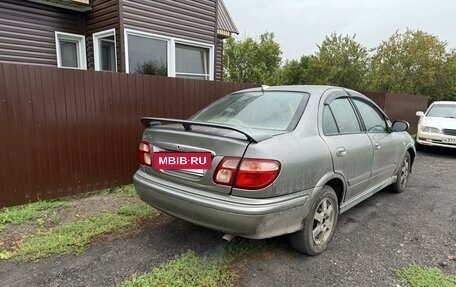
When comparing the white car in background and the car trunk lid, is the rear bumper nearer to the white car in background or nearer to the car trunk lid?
the car trunk lid

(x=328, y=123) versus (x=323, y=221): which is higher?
(x=328, y=123)

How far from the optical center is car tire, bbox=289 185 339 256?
2803 millimetres

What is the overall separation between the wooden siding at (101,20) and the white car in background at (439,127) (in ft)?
27.5

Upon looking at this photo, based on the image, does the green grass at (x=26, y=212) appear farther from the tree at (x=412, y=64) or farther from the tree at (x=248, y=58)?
the tree at (x=248, y=58)

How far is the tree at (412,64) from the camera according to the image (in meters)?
16.2

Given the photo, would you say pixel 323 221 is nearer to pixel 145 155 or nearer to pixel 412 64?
pixel 145 155

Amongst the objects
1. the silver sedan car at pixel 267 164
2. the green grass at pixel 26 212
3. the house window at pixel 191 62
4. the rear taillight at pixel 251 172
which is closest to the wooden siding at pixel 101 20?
the house window at pixel 191 62

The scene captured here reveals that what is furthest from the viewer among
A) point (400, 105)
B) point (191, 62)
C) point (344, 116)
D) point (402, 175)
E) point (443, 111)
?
point (400, 105)

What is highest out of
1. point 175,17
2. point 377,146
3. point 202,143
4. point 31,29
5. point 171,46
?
point 175,17

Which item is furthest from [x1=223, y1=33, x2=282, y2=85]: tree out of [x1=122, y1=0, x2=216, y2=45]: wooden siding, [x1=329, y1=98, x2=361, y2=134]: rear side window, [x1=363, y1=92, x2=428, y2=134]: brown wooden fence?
[x1=329, y1=98, x2=361, y2=134]: rear side window

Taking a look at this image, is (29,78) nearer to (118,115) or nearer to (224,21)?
(118,115)

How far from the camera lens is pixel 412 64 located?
651 inches

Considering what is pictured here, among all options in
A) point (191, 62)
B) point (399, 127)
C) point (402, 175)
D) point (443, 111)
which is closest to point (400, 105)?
point (443, 111)

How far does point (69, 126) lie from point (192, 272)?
2839mm
